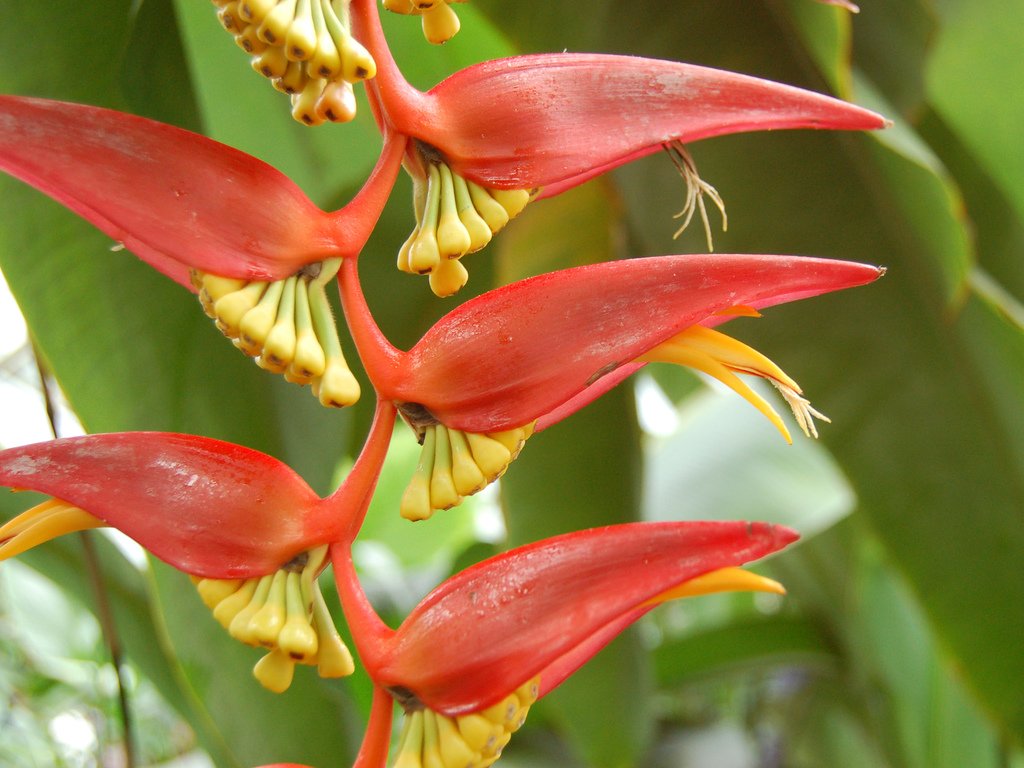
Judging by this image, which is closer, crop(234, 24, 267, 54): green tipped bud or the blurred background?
crop(234, 24, 267, 54): green tipped bud

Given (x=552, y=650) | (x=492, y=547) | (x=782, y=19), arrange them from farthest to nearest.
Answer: (x=492, y=547) → (x=782, y=19) → (x=552, y=650)

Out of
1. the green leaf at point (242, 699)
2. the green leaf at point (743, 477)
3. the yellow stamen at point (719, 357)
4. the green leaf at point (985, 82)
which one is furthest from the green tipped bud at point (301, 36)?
the green leaf at point (743, 477)

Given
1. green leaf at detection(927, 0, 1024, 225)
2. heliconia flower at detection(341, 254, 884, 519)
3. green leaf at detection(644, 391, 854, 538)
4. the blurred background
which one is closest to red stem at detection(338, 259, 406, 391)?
heliconia flower at detection(341, 254, 884, 519)

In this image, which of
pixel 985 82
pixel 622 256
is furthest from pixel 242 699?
pixel 985 82

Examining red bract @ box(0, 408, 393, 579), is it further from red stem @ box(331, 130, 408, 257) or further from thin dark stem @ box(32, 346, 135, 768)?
thin dark stem @ box(32, 346, 135, 768)

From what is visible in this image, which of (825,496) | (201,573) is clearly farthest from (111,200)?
(825,496)

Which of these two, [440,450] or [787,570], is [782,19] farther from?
[787,570]
